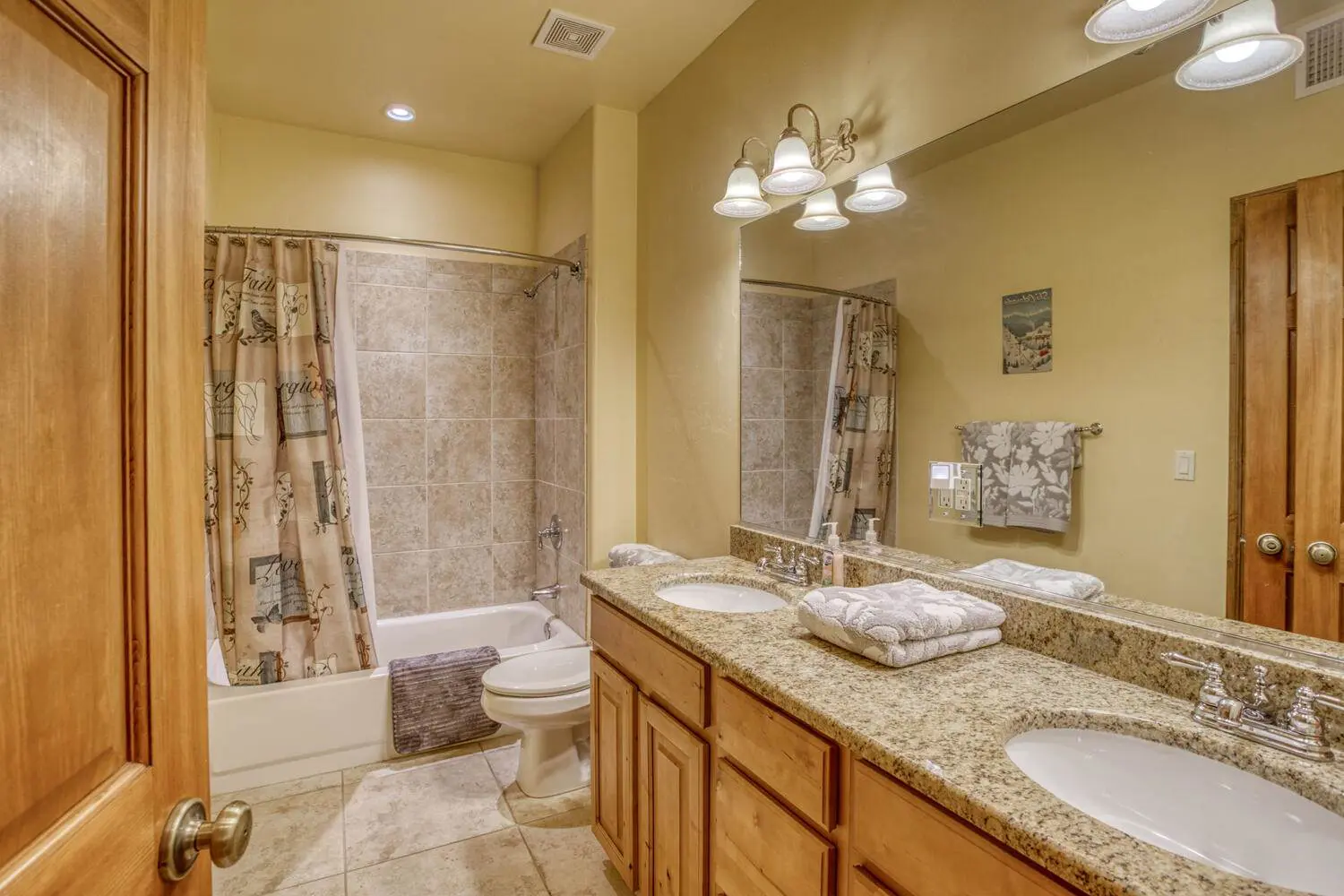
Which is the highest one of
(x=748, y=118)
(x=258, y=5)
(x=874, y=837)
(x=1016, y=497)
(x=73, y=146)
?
(x=258, y=5)

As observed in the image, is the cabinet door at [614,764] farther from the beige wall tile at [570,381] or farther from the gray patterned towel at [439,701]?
the beige wall tile at [570,381]

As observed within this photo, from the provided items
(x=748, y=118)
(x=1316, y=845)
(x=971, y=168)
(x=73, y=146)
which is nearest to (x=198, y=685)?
(x=73, y=146)

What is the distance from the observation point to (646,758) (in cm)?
162

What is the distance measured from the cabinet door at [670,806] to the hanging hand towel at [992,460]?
0.80 metres

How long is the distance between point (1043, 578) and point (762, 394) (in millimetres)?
1031

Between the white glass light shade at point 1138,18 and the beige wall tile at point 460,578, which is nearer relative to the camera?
the white glass light shade at point 1138,18

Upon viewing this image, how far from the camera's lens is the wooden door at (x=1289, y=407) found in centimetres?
94

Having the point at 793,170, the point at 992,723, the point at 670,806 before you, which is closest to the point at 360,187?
the point at 793,170

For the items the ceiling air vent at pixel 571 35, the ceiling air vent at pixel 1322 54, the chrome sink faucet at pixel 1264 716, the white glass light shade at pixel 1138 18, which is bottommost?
the chrome sink faucet at pixel 1264 716

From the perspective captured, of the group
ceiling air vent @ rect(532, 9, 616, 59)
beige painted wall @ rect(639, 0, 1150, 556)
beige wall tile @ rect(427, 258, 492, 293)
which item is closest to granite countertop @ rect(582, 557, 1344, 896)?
beige painted wall @ rect(639, 0, 1150, 556)

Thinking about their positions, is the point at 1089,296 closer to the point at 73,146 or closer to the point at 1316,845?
the point at 1316,845

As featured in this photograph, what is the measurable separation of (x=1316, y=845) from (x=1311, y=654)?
317mm

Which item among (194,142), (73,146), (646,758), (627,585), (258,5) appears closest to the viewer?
(73,146)

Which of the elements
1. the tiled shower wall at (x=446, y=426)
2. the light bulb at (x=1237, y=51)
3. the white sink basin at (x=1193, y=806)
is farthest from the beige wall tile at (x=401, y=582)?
the light bulb at (x=1237, y=51)
